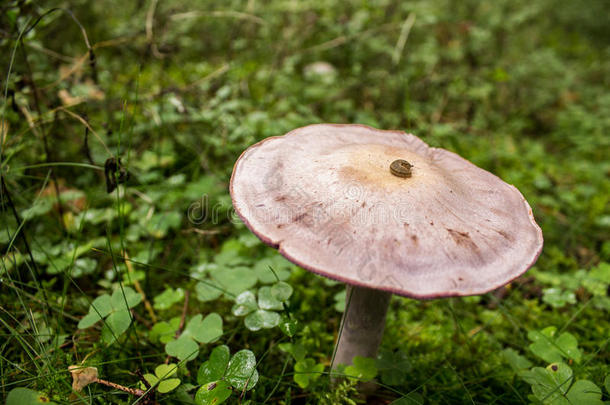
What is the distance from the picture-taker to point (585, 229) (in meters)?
3.29

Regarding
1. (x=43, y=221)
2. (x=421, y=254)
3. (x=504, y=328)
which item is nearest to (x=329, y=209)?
(x=421, y=254)

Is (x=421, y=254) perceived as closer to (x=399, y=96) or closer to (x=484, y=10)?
(x=399, y=96)

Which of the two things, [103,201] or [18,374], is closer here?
[18,374]

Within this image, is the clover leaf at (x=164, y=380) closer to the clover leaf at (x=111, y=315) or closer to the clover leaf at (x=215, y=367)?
the clover leaf at (x=215, y=367)

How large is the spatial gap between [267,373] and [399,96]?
3642 millimetres

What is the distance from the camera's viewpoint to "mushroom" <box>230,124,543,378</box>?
1195mm

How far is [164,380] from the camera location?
1541 mm

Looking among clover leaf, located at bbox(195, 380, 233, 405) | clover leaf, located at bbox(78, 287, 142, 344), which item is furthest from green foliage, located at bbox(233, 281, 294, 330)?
clover leaf, located at bbox(78, 287, 142, 344)

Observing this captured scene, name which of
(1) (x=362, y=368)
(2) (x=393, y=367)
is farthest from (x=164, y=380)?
(2) (x=393, y=367)

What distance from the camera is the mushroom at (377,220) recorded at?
1.20 meters

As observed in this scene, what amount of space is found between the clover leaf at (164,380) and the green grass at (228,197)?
42mm

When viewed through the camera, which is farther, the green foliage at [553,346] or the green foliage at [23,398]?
the green foliage at [553,346]

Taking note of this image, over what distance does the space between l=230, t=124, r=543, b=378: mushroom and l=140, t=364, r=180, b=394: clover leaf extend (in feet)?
2.41

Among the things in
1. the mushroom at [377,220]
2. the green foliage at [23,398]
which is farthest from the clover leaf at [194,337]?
the mushroom at [377,220]
